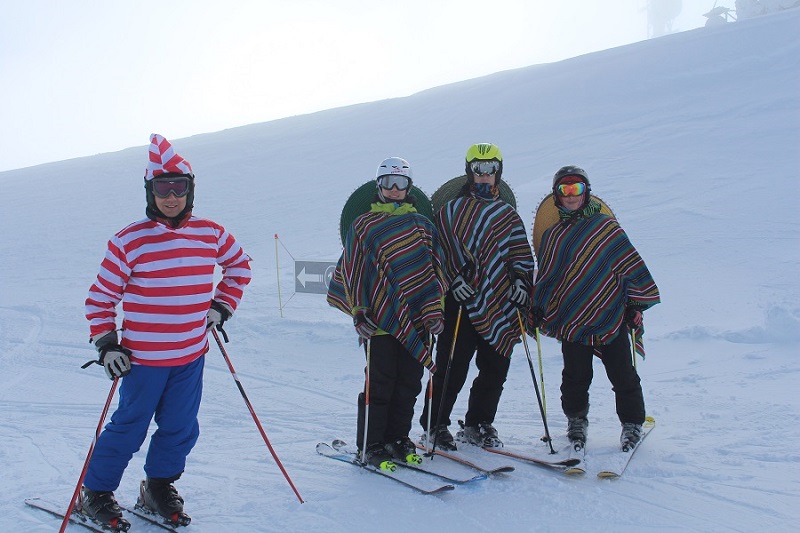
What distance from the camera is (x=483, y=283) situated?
4254 millimetres

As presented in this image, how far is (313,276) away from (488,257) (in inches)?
194

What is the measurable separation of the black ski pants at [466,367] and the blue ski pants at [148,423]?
5.31ft

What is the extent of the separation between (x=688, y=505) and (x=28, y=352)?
23.8 ft

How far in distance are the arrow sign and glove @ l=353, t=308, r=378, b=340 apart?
4802 mm

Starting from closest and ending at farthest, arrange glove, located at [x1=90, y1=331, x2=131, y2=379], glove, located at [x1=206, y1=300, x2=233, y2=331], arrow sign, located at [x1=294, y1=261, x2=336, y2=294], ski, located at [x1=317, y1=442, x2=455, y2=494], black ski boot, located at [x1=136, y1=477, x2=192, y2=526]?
glove, located at [x1=90, y1=331, x2=131, y2=379] → black ski boot, located at [x1=136, y1=477, x2=192, y2=526] → glove, located at [x1=206, y1=300, x2=233, y2=331] → ski, located at [x1=317, y1=442, x2=455, y2=494] → arrow sign, located at [x1=294, y1=261, x2=336, y2=294]

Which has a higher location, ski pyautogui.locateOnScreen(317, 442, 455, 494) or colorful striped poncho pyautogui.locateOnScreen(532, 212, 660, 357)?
colorful striped poncho pyautogui.locateOnScreen(532, 212, 660, 357)

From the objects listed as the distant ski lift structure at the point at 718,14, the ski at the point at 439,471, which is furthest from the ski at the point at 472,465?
the distant ski lift structure at the point at 718,14

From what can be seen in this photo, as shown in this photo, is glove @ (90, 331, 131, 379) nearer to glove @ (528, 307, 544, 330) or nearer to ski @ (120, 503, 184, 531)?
ski @ (120, 503, 184, 531)

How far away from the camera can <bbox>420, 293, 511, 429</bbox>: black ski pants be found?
431 cm

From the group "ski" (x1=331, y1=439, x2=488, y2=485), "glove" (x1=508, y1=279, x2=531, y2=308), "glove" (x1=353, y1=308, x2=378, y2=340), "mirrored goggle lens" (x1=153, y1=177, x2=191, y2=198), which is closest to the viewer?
"mirrored goggle lens" (x1=153, y1=177, x2=191, y2=198)

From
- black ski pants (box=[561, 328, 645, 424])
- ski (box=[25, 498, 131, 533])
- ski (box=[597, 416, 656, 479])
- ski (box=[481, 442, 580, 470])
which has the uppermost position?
black ski pants (box=[561, 328, 645, 424])

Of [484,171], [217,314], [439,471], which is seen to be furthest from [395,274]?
[439,471]

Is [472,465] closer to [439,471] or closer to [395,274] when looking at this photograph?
[439,471]

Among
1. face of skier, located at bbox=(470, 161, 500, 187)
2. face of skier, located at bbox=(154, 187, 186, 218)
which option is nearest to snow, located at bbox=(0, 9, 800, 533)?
face of skier, located at bbox=(154, 187, 186, 218)
